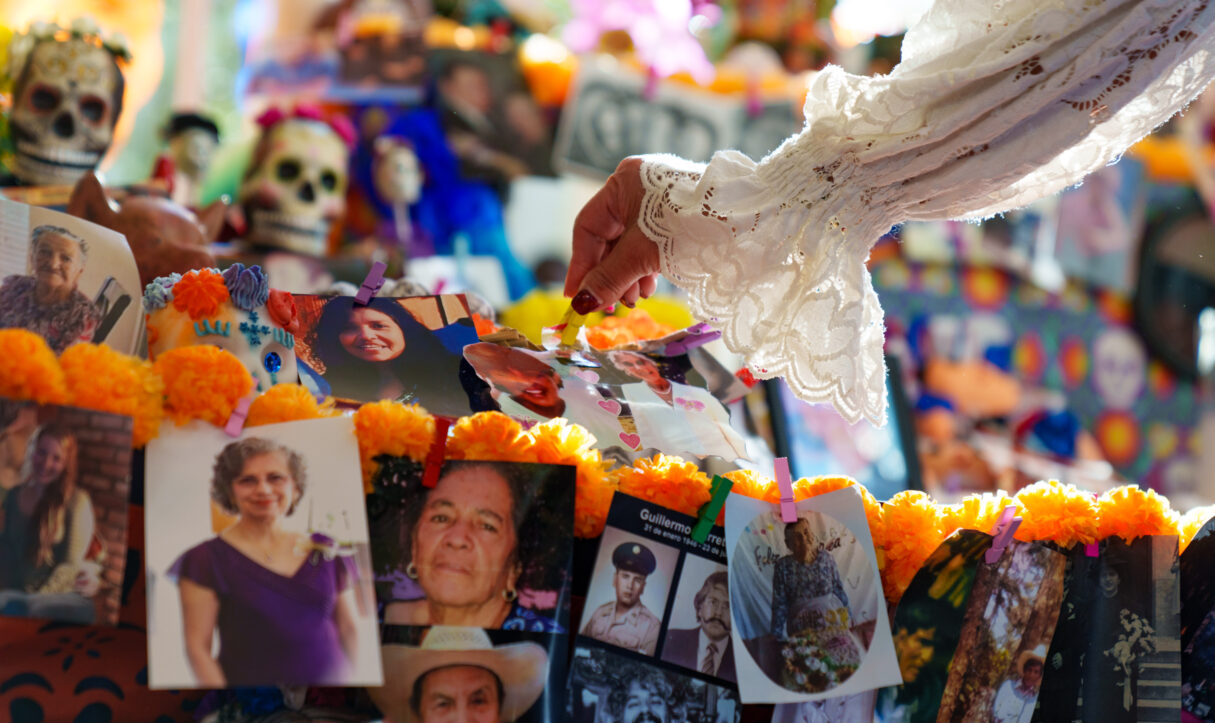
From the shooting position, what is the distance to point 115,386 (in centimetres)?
49

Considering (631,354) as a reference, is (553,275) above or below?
above

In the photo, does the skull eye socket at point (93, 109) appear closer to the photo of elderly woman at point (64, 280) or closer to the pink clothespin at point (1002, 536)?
the photo of elderly woman at point (64, 280)

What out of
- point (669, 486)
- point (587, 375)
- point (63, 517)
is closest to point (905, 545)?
point (669, 486)

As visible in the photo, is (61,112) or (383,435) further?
(61,112)

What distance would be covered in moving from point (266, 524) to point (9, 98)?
3.94 ft

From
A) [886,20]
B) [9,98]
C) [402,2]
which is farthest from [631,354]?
[886,20]

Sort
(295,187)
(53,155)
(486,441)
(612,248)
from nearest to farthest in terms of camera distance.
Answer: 1. (486,441)
2. (612,248)
3. (53,155)
4. (295,187)

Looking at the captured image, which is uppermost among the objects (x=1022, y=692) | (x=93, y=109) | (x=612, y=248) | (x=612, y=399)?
(x=93, y=109)

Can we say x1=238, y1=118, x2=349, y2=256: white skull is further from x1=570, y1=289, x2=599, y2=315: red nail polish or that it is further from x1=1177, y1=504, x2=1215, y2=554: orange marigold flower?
x1=1177, y1=504, x2=1215, y2=554: orange marigold flower

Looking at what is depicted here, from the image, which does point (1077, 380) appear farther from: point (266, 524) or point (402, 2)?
point (266, 524)

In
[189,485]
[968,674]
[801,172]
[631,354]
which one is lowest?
[968,674]

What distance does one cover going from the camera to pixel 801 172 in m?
0.73

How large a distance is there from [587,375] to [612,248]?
4.2 inches

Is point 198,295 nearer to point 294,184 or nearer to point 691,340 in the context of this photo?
point 691,340
